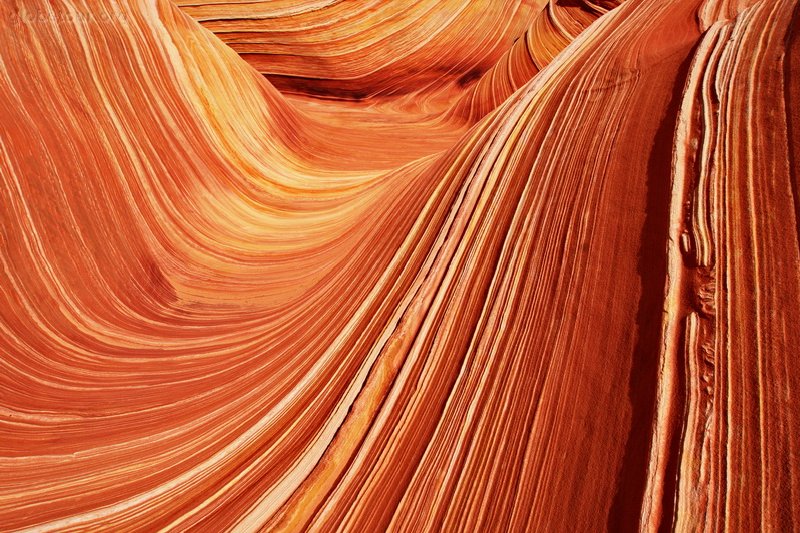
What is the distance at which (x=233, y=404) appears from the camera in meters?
1.16

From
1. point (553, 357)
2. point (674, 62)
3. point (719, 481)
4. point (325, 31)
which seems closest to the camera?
point (719, 481)

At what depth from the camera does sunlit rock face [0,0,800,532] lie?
86 centimetres

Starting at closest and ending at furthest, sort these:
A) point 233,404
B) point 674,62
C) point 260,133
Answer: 1. point 233,404
2. point 674,62
3. point 260,133

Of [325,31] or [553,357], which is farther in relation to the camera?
[325,31]

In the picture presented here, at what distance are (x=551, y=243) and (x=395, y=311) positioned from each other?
0.38m

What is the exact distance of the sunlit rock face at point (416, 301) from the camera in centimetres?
86

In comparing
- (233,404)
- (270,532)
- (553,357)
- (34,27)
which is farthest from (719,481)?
(34,27)

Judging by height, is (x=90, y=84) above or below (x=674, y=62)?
below

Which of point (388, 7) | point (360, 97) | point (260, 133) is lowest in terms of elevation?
point (260, 133)

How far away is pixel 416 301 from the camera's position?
3.99 feet

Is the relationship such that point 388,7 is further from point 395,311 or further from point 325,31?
point 395,311

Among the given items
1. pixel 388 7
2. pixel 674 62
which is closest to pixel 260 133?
pixel 674 62

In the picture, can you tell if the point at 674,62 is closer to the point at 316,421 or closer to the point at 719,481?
the point at 719,481

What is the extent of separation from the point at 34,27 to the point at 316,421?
5.12 feet
